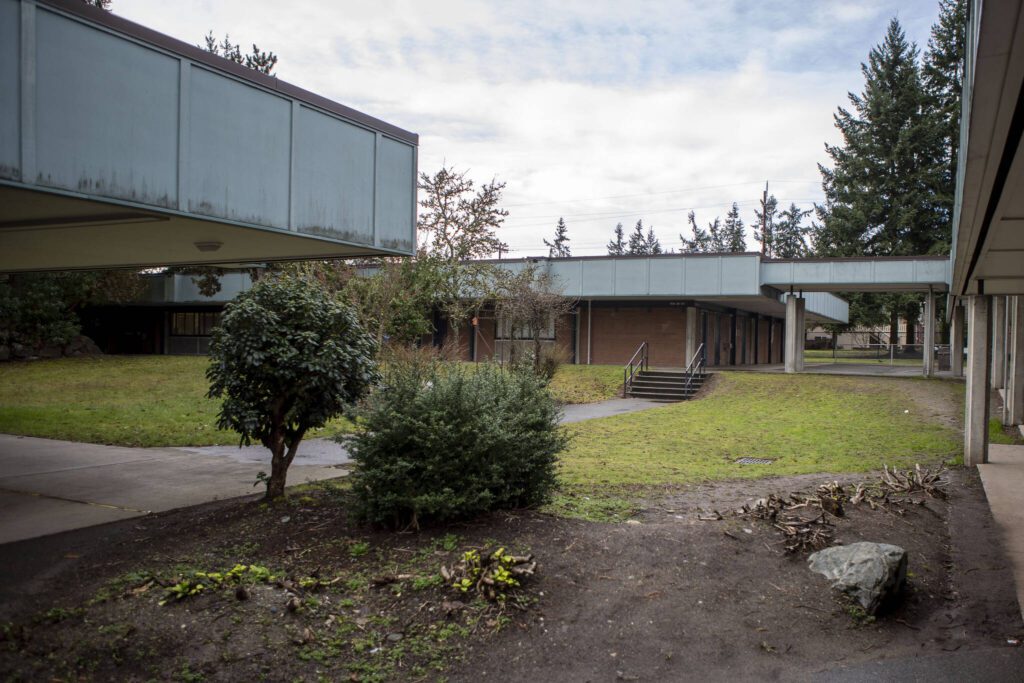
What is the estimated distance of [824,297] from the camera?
133 ft

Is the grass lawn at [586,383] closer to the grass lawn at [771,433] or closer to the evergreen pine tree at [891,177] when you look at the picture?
the grass lawn at [771,433]

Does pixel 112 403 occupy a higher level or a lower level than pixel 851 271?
lower

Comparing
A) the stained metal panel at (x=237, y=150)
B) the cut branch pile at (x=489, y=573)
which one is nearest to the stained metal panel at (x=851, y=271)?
the stained metal panel at (x=237, y=150)

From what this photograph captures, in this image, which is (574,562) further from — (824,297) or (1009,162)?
(824,297)

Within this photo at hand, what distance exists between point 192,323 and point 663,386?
84.9ft

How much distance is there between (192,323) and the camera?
39438mm

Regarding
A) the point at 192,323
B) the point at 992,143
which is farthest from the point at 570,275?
the point at 992,143

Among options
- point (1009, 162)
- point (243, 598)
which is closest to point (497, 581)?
Result: point (243, 598)

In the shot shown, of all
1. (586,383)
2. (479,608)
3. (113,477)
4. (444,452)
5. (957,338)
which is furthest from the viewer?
(957,338)

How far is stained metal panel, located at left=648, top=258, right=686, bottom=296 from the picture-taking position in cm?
Result: 2672

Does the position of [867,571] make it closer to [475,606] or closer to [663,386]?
[475,606]

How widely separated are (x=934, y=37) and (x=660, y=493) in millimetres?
52660

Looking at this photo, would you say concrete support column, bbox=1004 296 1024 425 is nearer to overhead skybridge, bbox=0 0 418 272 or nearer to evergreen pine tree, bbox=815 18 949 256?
overhead skybridge, bbox=0 0 418 272

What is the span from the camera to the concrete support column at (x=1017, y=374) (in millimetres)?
Answer: 14984
